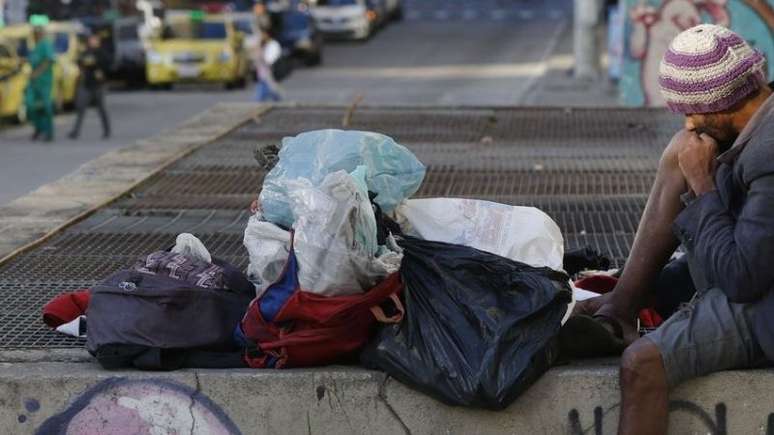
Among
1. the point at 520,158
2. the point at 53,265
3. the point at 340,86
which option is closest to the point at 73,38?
the point at 340,86

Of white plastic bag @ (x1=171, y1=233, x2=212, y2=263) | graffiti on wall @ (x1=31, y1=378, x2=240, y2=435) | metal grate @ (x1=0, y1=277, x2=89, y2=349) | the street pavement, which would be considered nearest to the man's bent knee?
graffiti on wall @ (x1=31, y1=378, x2=240, y2=435)

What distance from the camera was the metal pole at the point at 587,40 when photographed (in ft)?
88.6

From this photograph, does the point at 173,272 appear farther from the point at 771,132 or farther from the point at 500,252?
the point at 771,132

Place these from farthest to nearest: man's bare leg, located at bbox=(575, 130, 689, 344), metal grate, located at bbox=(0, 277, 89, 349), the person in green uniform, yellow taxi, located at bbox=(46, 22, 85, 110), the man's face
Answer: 1. yellow taxi, located at bbox=(46, 22, 85, 110)
2. the person in green uniform
3. metal grate, located at bbox=(0, 277, 89, 349)
4. man's bare leg, located at bbox=(575, 130, 689, 344)
5. the man's face

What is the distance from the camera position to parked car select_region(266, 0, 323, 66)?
120ft

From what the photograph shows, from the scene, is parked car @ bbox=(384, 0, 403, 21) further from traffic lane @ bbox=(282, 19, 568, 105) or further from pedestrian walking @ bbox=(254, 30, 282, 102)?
pedestrian walking @ bbox=(254, 30, 282, 102)

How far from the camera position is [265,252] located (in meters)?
4.63

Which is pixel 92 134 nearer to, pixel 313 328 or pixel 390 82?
pixel 390 82

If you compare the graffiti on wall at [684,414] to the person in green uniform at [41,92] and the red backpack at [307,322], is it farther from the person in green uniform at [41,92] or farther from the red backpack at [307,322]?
the person in green uniform at [41,92]

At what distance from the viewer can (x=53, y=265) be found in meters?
6.67

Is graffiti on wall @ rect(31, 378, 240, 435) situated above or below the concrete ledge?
above

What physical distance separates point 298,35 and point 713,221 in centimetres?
3306

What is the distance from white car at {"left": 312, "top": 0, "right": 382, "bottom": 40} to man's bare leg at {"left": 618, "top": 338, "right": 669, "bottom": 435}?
40.4 m

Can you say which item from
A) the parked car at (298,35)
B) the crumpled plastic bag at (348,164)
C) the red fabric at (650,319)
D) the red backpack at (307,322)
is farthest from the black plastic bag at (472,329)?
the parked car at (298,35)
